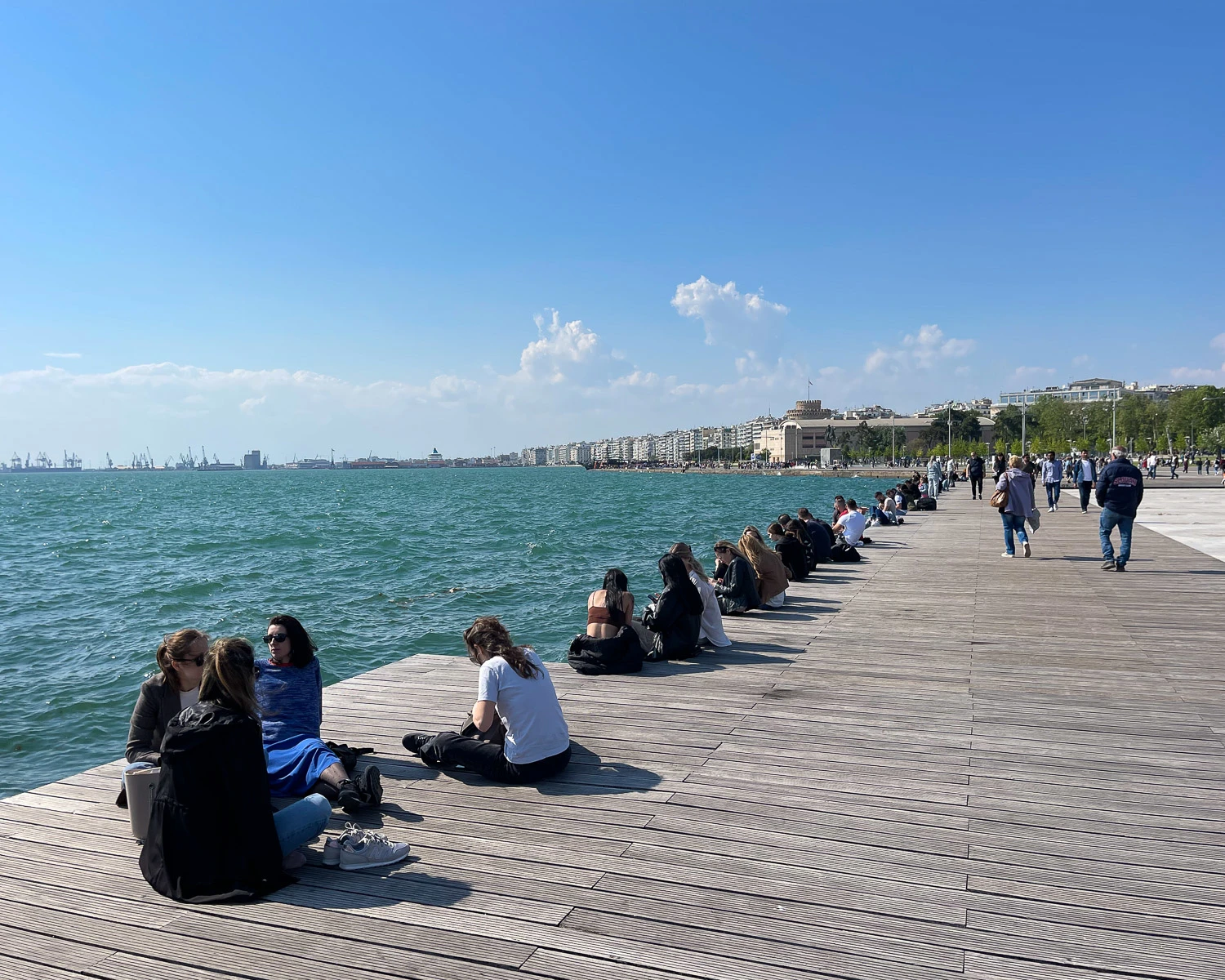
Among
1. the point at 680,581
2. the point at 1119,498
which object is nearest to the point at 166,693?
the point at 680,581

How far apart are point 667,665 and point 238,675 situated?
17.5 feet

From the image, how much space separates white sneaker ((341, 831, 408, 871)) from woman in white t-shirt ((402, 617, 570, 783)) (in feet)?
3.51

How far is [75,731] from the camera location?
11992mm

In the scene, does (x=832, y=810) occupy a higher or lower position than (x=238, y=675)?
lower

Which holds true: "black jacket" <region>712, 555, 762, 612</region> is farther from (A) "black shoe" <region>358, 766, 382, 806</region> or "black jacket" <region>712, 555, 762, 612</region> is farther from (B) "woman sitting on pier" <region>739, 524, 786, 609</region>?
(A) "black shoe" <region>358, 766, 382, 806</region>

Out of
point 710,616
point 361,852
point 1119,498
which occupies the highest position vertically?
point 1119,498

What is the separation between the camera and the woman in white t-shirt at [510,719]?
5.36 m

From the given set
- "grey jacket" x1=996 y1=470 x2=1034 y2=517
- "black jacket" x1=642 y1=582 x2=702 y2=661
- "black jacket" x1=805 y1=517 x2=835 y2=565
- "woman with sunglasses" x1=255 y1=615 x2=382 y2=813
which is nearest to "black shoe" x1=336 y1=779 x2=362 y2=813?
"woman with sunglasses" x1=255 y1=615 x2=382 y2=813

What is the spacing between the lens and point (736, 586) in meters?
11.5

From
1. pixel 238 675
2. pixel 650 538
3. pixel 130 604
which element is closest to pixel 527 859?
pixel 238 675

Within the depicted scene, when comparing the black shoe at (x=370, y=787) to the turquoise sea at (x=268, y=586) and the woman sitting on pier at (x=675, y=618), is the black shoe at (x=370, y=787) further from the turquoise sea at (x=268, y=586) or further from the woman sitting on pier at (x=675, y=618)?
the turquoise sea at (x=268, y=586)

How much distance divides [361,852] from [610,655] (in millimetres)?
4317

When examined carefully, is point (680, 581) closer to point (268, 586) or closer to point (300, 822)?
point (300, 822)

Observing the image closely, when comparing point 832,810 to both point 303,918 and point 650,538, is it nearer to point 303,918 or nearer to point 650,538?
point 303,918
